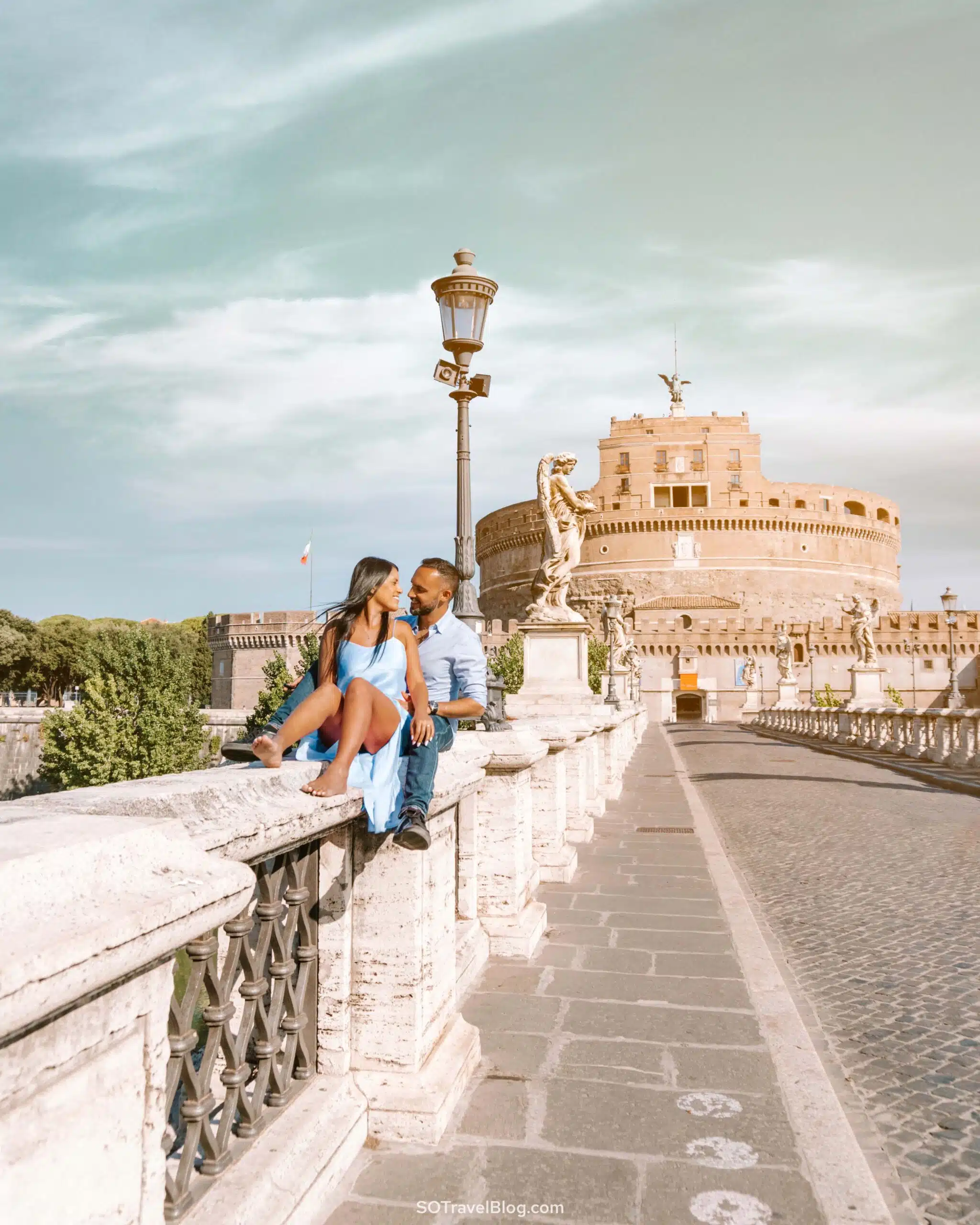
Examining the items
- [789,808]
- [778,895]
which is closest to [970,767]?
[789,808]

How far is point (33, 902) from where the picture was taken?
4.15ft

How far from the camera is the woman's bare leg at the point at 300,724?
277 cm

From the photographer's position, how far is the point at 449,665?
4.32m

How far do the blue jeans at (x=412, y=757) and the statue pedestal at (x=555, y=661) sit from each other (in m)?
8.20

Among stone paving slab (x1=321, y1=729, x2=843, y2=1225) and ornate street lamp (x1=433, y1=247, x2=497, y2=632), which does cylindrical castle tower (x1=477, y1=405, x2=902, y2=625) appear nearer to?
ornate street lamp (x1=433, y1=247, x2=497, y2=632)

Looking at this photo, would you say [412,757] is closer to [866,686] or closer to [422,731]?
[422,731]

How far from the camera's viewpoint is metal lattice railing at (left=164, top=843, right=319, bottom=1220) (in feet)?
6.40

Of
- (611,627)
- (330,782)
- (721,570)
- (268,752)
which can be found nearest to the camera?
(330,782)

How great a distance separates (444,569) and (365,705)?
1586 millimetres

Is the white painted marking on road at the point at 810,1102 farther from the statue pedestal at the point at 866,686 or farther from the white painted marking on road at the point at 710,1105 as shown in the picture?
the statue pedestal at the point at 866,686

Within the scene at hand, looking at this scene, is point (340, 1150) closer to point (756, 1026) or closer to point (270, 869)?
point (270, 869)

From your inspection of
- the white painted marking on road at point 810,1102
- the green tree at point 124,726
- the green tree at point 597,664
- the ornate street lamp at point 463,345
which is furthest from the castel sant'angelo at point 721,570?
the white painted marking on road at point 810,1102

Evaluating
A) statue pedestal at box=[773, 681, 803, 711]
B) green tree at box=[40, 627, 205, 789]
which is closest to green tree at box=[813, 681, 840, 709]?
statue pedestal at box=[773, 681, 803, 711]

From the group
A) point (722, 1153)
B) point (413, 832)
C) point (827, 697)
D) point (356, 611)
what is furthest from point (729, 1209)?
point (827, 697)
